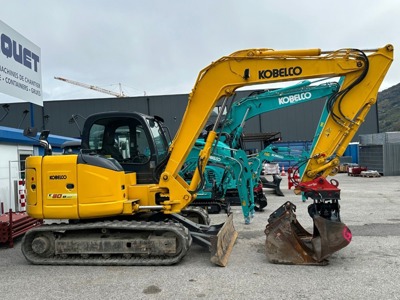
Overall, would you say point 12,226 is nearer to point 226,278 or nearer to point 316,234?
point 226,278

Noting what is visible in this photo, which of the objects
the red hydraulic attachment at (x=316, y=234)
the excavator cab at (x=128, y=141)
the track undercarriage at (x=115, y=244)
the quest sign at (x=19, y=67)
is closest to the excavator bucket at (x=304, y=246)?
the red hydraulic attachment at (x=316, y=234)

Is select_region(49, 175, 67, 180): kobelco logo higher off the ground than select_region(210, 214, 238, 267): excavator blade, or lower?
higher

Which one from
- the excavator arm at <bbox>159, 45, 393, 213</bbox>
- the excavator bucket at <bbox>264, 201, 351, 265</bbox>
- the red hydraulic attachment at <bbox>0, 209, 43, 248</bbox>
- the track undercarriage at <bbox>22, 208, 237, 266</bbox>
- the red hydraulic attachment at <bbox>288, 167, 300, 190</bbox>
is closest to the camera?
the excavator bucket at <bbox>264, 201, 351, 265</bbox>

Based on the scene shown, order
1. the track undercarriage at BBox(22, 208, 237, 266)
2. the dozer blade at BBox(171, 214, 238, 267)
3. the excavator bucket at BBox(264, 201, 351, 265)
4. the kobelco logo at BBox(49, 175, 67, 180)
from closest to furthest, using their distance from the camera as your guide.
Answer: the excavator bucket at BBox(264, 201, 351, 265), the dozer blade at BBox(171, 214, 238, 267), the track undercarriage at BBox(22, 208, 237, 266), the kobelco logo at BBox(49, 175, 67, 180)

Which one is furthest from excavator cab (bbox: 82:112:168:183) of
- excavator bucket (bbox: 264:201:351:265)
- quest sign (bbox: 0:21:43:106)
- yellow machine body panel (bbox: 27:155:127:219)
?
quest sign (bbox: 0:21:43:106)

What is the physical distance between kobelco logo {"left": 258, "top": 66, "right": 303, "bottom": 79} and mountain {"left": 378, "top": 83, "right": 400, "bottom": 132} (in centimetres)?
8673

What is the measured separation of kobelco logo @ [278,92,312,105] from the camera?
10.3m

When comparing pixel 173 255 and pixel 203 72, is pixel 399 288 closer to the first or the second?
pixel 173 255

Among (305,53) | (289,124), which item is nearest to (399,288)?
(305,53)

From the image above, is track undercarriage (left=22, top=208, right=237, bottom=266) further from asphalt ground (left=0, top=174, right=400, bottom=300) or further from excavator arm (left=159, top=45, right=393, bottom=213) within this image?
excavator arm (left=159, top=45, right=393, bottom=213)

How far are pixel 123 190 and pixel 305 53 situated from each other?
12.7 feet

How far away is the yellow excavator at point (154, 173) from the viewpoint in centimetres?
599

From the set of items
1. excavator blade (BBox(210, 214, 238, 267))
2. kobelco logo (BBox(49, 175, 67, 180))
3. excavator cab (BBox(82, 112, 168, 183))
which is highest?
excavator cab (BBox(82, 112, 168, 183))

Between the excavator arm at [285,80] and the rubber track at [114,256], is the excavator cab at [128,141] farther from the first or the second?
the rubber track at [114,256]
